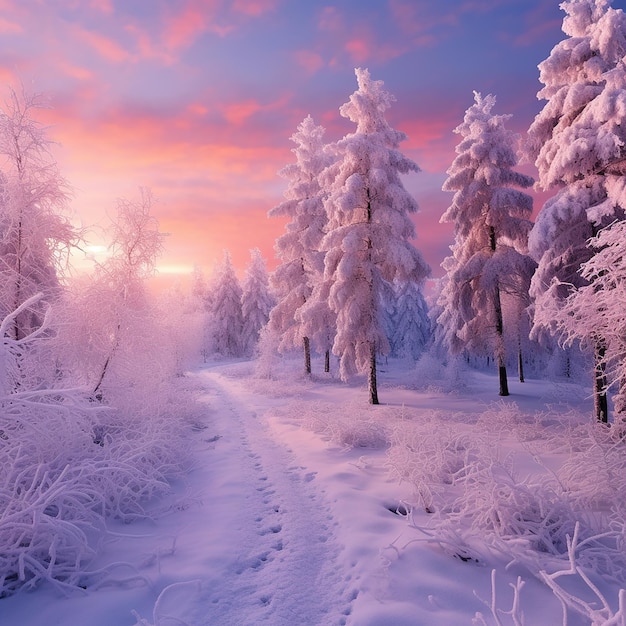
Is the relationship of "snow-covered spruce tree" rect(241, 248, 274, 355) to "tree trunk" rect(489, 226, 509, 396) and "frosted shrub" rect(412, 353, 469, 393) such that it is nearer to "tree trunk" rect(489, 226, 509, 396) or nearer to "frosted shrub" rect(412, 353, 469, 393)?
"frosted shrub" rect(412, 353, 469, 393)

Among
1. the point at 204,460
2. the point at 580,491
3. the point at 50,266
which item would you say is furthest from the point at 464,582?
the point at 50,266

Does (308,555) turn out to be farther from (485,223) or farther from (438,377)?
(438,377)

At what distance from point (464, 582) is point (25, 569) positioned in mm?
4449

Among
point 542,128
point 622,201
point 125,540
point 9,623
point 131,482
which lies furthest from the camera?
point 542,128

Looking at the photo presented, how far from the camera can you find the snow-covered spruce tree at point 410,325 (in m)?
48.4

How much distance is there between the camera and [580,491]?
516 centimetres

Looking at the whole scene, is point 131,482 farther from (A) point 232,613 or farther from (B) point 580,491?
(B) point 580,491

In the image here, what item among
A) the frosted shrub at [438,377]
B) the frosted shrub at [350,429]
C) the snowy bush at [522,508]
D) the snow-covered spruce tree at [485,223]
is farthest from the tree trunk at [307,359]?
the snowy bush at [522,508]

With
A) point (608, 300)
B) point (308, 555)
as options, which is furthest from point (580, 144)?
point (308, 555)

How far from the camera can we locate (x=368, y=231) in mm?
15336

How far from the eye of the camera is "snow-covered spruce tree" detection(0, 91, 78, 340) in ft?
27.1

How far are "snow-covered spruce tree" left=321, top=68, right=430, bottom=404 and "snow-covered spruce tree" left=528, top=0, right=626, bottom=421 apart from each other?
4767 millimetres

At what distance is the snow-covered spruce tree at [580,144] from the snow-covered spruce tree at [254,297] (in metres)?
35.8

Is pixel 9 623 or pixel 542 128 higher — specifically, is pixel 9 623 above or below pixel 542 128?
below
